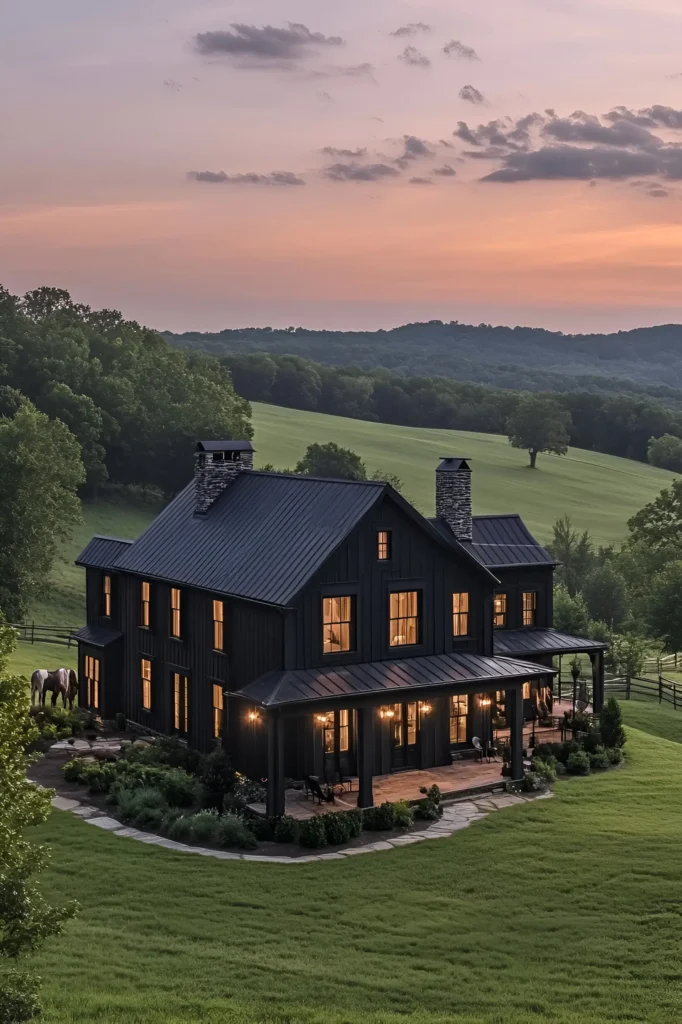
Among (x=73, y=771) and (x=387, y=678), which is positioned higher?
(x=387, y=678)

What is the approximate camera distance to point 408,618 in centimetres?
3109

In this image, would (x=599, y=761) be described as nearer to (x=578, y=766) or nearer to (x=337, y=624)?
(x=578, y=766)

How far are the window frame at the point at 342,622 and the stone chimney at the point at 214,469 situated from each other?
7.43 meters

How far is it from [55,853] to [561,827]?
11.2m

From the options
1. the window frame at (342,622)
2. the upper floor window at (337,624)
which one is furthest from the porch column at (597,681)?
the upper floor window at (337,624)

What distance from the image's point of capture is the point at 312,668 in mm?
29141

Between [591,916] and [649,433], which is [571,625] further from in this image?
[649,433]

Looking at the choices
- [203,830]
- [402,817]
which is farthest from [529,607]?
[203,830]

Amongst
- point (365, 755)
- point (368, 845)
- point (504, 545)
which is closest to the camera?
point (368, 845)

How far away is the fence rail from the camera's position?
5341cm

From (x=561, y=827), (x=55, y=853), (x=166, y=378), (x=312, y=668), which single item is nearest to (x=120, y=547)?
(x=312, y=668)

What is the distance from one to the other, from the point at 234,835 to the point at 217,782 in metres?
3.60

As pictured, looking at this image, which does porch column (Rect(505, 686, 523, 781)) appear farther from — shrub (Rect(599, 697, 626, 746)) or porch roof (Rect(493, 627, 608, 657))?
porch roof (Rect(493, 627, 608, 657))

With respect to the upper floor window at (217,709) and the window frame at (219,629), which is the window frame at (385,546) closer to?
the window frame at (219,629)
